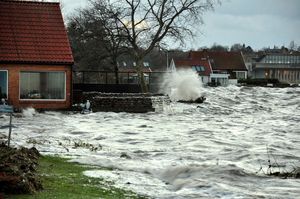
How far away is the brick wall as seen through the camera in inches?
1297

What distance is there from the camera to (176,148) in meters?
18.6

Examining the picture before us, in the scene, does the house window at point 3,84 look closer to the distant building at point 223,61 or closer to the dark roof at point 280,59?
the distant building at point 223,61

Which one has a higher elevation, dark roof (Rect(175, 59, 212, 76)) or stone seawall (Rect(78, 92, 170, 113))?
dark roof (Rect(175, 59, 212, 76))

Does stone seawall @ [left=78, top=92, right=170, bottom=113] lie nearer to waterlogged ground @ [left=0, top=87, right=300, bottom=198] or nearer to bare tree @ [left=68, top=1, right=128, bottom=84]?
waterlogged ground @ [left=0, top=87, right=300, bottom=198]

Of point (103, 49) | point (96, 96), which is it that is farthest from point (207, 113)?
point (103, 49)

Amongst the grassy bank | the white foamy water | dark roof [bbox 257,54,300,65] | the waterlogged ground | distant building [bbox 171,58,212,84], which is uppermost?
dark roof [bbox 257,54,300,65]

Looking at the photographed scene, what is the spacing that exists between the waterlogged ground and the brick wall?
2.22 metres

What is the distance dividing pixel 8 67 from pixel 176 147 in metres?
17.5

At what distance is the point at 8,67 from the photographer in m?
33.3

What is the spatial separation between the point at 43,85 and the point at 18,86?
5.00 feet

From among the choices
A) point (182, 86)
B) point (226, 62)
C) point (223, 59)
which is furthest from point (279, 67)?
point (182, 86)

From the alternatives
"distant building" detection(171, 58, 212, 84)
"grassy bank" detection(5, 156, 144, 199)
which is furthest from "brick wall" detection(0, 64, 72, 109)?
"distant building" detection(171, 58, 212, 84)

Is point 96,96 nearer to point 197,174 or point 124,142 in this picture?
point 124,142

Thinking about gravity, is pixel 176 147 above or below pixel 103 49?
below
